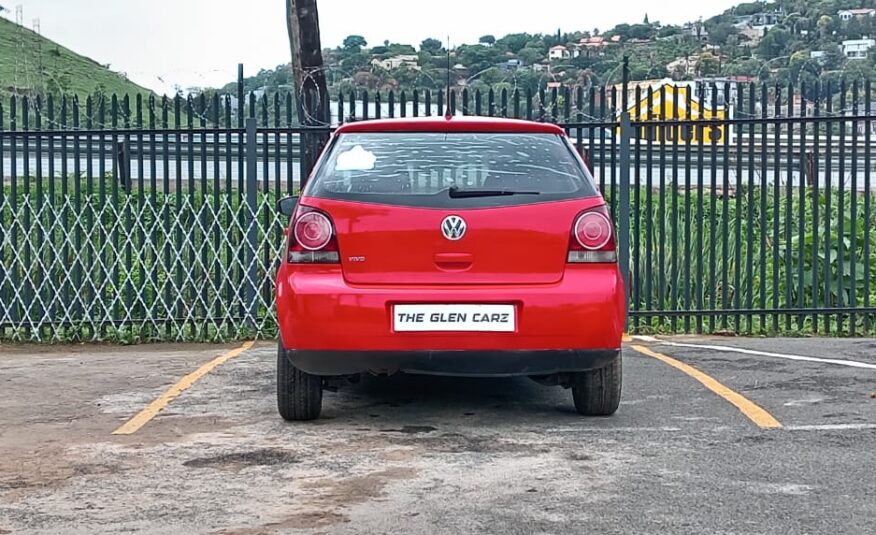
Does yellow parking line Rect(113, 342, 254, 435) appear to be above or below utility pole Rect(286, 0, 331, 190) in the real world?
below

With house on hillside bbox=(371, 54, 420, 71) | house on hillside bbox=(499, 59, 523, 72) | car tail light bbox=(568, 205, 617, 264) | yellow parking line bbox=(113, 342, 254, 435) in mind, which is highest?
house on hillside bbox=(499, 59, 523, 72)

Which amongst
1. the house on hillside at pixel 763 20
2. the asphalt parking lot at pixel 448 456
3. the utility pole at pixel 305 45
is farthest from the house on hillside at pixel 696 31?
the asphalt parking lot at pixel 448 456

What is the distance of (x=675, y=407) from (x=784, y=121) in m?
4.09

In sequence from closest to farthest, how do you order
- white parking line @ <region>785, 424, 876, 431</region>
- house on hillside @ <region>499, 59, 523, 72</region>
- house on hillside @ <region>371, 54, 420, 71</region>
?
white parking line @ <region>785, 424, 876, 431</region> < house on hillside @ <region>371, 54, 420, 71</region> < house on hillside @ <region>499, 59, 523, 72</region>

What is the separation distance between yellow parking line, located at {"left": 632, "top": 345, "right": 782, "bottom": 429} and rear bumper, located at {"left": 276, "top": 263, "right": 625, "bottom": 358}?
112cm

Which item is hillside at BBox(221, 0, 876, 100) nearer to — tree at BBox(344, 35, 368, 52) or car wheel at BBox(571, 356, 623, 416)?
tree at BBox(344, 35, 368, 52)

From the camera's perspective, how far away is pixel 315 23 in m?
11.8

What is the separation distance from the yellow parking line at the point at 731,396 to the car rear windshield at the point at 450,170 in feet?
4.91

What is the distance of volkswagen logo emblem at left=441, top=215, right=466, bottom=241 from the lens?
19.5 ft

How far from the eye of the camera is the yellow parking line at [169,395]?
654 centimetres

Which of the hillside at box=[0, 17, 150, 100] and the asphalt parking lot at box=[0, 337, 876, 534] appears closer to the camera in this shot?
the asphalt parking lot at box=[0, 337, 876, 534]

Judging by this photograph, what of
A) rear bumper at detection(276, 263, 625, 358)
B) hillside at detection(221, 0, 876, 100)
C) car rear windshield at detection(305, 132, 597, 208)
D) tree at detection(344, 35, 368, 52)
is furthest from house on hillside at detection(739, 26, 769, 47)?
rear bumper at detection(276, 263, 625, 358)

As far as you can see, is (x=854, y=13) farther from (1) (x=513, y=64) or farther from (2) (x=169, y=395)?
(2) (x=169, y=395)

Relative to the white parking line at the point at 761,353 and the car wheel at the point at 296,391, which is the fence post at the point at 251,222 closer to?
the white parking line at the point at 761,353
